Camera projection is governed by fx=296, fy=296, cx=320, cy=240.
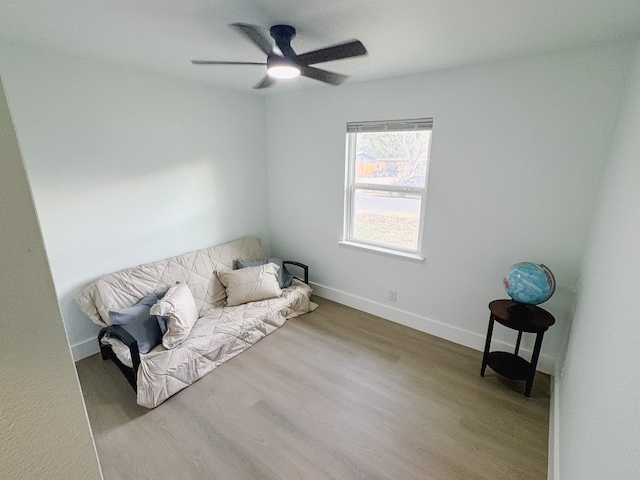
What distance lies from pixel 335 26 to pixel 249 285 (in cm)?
229

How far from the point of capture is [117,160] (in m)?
2.51

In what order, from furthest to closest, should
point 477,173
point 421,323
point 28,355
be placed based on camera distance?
point 421,323 → point 477,173 → point 28,355

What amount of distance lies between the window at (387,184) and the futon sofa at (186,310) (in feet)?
3.08

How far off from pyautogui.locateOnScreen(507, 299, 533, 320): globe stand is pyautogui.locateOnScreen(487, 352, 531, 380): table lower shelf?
0.42m

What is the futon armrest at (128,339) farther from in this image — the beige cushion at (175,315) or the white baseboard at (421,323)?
the white baseboard at (421,323)

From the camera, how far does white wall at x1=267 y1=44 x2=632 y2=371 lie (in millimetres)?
1998

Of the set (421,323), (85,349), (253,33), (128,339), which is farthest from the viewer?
(421,323)

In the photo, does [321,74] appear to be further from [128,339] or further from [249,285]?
[128,339]

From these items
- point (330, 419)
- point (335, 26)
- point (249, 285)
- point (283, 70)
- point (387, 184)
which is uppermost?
point (335, 26)

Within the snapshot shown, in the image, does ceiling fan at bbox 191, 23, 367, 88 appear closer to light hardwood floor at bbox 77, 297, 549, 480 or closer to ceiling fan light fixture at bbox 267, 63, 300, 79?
ceiling fan light fixture at bbox 267, 63, 300, 79

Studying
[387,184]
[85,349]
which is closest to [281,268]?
[387,184]

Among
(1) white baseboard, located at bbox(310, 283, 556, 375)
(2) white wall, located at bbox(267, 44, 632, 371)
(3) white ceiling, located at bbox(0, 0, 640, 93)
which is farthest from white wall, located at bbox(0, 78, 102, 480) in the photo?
(1) white baseboard, located at bbox(310, 283, 556, 375)

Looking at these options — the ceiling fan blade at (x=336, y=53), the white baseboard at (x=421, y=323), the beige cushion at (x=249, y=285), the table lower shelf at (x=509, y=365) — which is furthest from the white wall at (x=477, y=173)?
the ceiling fan blade at (x=336, y=53)

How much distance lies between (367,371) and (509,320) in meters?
1.12
